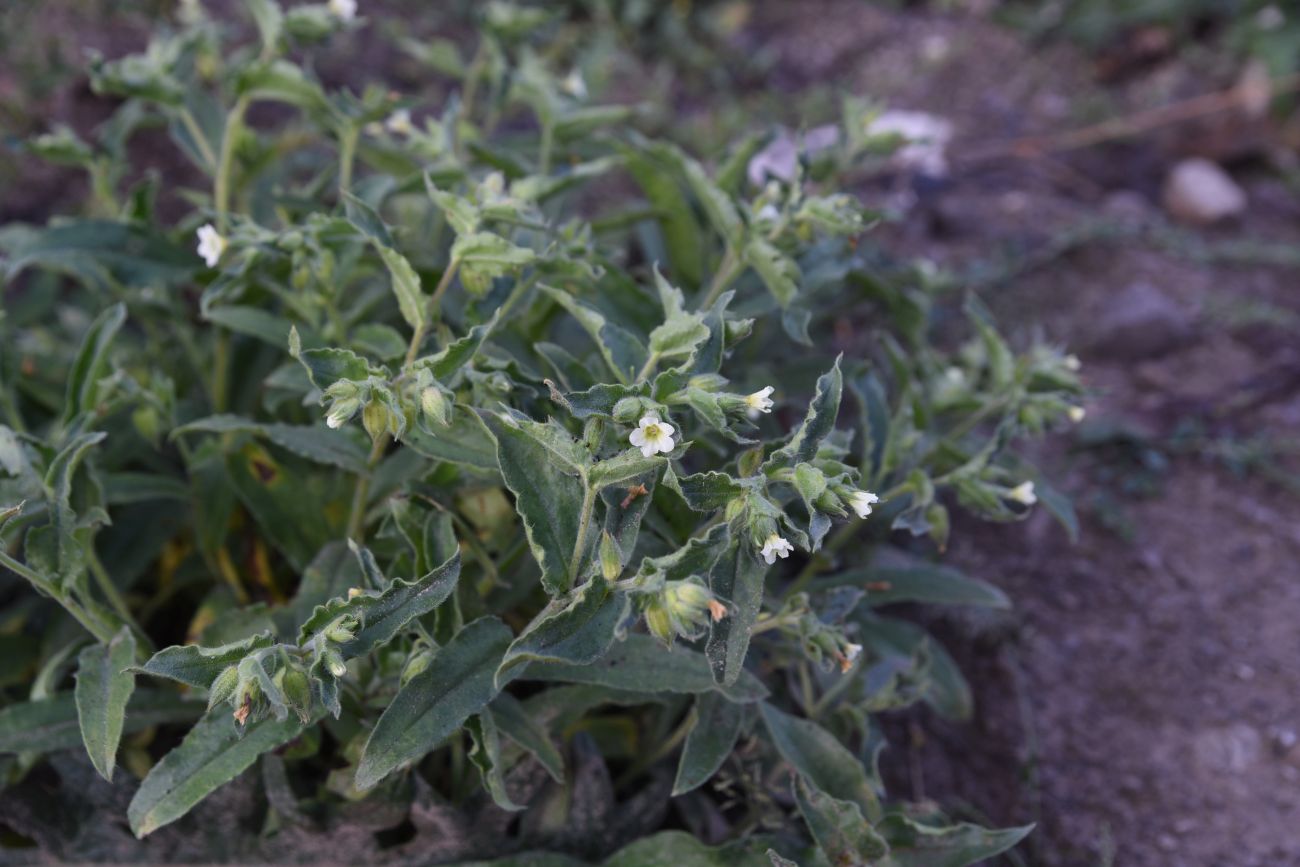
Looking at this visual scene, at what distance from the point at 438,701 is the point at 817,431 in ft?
2.19

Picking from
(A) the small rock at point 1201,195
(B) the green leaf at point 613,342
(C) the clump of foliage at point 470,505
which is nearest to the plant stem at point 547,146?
(C) the clump of foliage at point 470,505

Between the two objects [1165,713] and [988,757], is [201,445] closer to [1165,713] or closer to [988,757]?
[988,757]

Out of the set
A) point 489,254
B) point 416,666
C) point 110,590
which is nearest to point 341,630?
point 416,666

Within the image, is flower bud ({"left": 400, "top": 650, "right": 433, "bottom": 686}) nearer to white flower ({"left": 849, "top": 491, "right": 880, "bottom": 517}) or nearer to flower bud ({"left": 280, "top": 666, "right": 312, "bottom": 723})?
flower bud ({"left": 280, "top": 666, "right": 312, "bottom": 723})

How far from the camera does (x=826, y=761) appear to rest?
2.04 metres

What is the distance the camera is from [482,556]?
1.96 metres

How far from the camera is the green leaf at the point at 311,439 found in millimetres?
1995

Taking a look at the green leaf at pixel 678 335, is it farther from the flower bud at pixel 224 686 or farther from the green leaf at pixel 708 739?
the flower bud at pixel 224 686

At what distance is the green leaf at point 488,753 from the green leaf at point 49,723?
1.97 feet

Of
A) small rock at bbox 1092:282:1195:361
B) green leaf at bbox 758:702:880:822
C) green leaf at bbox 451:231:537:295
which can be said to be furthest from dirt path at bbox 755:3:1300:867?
green leaf at bbox 451:231:537:295

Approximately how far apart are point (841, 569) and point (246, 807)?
1213 mm

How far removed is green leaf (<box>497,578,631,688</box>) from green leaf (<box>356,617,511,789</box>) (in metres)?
0.08

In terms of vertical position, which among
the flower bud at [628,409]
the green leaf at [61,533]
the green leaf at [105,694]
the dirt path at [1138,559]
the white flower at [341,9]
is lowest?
the dirt path at [1138,559]

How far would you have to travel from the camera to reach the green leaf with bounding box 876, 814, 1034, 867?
1.96 metres
